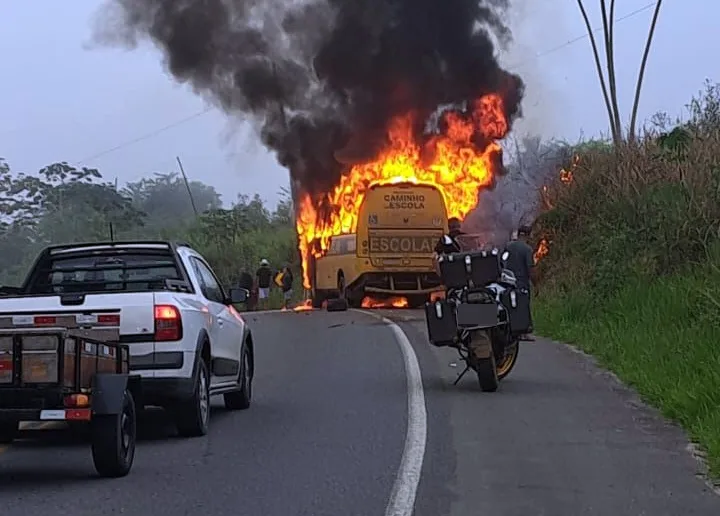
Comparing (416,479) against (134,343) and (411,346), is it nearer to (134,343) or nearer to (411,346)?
(134,343)

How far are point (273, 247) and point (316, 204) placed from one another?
62.5 ft

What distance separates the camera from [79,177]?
54531mm

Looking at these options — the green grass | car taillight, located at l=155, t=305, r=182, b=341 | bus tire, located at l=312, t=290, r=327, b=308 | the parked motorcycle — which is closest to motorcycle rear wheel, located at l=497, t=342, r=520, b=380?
the parked motorcycle

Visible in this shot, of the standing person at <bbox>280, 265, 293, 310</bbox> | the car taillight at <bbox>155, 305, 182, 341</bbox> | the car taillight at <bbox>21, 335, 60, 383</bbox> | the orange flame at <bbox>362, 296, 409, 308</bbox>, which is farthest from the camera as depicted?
the standing person at <bbox>280, 265, 293, 310</bbox>

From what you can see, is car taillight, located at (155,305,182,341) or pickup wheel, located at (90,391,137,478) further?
car taillight, located at (155,305,182,341)

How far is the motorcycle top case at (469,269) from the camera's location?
42.4ft

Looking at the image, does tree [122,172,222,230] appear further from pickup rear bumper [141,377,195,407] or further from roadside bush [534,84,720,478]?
pickup rear bumper [141,377,195,407]

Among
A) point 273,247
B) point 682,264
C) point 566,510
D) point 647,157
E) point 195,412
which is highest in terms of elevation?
point 273,247

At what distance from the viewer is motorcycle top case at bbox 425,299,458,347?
12734 mm

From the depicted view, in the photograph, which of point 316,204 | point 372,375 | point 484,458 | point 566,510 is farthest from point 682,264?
point 316,204

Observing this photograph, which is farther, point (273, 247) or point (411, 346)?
point (273, 247)

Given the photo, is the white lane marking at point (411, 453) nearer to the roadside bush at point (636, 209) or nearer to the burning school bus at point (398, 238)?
the roadside bush at point (636, 209)

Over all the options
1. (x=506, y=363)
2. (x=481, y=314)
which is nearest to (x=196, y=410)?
(x=481, y=314)

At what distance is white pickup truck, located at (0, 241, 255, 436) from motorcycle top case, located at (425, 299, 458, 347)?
1.97 meters
